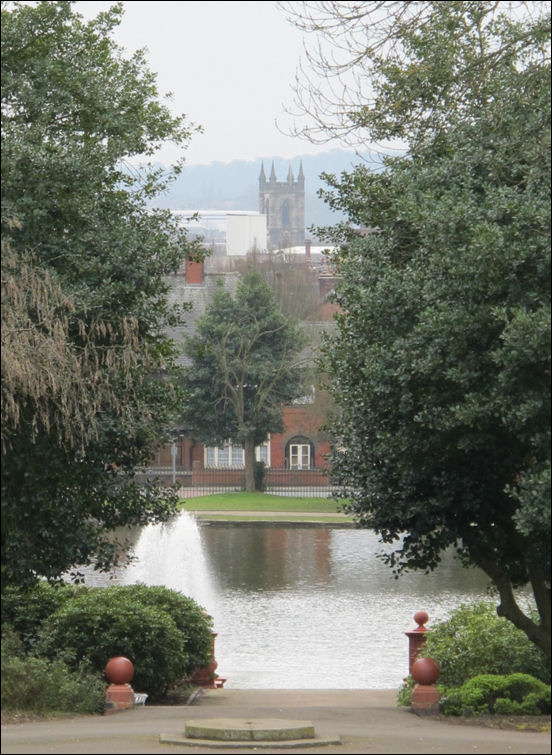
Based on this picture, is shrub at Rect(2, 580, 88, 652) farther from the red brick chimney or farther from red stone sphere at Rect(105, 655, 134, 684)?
the red brick chimney

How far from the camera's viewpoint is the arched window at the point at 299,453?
65562mm

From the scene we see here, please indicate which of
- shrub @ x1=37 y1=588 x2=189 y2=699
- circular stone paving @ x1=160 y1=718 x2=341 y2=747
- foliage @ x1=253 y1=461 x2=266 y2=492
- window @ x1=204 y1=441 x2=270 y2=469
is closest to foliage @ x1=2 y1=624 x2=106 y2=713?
shrub @ x1=37 y1=588 x2=189 y2=699

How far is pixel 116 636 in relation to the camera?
1476cm

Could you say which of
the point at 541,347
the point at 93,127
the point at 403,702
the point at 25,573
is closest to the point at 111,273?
the point at 93,127

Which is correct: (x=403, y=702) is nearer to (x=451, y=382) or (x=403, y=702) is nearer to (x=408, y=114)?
(x=451, y=382)

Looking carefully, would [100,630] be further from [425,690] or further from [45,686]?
[425,690]

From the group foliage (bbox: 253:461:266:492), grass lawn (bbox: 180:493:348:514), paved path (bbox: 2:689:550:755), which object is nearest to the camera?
paved path (bbox: 2:689:550:755)

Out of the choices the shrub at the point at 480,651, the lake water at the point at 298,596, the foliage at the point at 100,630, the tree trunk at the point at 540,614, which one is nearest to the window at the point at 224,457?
the lake water at the point at 298,596

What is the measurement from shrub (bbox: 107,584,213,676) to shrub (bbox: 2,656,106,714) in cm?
291

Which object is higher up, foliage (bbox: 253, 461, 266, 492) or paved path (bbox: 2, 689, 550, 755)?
paved path (bbox: 2, 689, 550, 755)

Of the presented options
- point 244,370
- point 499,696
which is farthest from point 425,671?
point 244,370

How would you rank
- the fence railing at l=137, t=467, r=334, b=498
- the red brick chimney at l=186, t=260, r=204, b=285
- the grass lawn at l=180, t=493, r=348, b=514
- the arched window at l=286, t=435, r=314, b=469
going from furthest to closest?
the red brick chimney at l=186, t=260, r=204, b=285, the arched window at l=286, t=435, r=314, b=469, the fence railing at l=137, t=467, r=334, b=498, the grass lawn at l=180, t=493, r=348, b=514

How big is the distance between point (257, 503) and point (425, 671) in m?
38.4

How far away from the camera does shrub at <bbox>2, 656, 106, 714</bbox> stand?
1214cm
